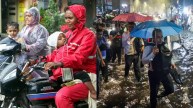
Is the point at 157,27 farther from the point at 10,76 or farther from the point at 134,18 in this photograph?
the point at 134,18

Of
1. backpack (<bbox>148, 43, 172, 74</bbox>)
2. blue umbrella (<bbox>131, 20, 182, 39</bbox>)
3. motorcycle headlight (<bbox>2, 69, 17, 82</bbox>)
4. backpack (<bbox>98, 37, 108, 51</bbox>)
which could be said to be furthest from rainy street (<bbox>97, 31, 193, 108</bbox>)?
motorcycle headlight (<bbox>2, 69, 17, 82</bbox>)

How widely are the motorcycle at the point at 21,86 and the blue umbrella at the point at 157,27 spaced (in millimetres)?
3642

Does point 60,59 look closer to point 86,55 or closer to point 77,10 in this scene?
point 86,55

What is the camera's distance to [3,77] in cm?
416

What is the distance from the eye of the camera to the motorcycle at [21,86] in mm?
4152

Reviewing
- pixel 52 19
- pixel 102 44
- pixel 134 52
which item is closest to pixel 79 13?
pixel 102 44

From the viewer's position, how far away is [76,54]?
4336 millimetres

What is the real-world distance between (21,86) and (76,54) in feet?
2.44

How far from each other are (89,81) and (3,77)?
1037mm

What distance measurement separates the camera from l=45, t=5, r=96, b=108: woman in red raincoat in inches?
169

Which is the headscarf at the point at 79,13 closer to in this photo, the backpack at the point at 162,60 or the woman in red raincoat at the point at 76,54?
the woman in red raincoat at the point at 76,54

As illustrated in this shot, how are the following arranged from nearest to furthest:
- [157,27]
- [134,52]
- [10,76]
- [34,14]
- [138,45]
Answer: [10,76] < [34,14] < [157,27] < [134,52] < [138,45]

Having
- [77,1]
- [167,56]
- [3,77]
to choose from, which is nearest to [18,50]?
[3,77]

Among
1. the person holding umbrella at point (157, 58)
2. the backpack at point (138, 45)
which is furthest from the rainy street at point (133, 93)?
the person holding umbrella at point (157, 58)
